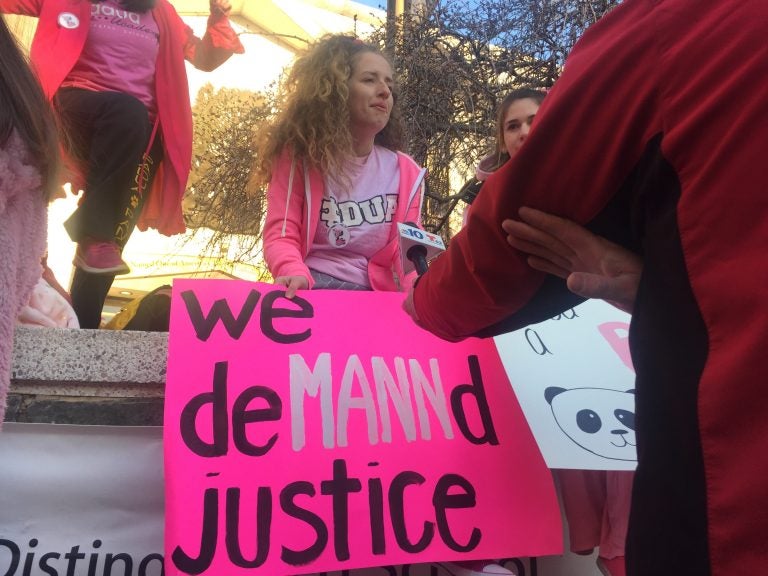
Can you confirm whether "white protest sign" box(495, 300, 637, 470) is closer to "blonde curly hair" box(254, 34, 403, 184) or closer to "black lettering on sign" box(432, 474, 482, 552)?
"black lettering on sign" box(432, 474, 482, 552)

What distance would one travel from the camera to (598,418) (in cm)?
151

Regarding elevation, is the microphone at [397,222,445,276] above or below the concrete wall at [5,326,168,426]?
above

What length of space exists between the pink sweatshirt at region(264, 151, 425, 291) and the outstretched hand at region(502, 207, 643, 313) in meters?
1.13

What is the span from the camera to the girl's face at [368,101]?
2.30 metres

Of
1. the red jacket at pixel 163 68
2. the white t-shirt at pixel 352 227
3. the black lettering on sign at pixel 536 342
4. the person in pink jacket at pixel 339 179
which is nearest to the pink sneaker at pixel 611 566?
the black lettering on sign at pixel 536 342

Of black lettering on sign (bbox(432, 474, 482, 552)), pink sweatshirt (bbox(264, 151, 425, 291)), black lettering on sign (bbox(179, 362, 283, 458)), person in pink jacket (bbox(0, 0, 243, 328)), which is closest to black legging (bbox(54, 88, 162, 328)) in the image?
person in pink jacket (bbox(0, 0, 243, 328))

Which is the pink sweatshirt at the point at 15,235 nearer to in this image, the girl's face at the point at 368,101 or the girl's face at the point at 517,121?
the girl's face at the point at 368,101

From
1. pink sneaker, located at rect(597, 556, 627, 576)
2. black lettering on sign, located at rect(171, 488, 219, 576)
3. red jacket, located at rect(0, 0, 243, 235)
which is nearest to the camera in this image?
black lettering on sign, located at rect(171, 488, 219, 576)

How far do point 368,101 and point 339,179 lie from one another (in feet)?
1.14

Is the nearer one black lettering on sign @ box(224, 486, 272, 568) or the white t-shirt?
black lettering on sign @ box(224, 486, 272, 568)

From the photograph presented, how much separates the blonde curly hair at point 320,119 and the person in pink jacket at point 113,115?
0.42 m

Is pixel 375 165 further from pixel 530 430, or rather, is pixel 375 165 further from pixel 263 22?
pixel 263 22

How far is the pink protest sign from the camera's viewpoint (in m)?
1.22

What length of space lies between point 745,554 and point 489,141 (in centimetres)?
389
